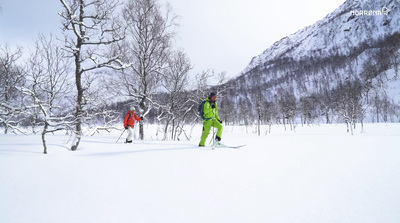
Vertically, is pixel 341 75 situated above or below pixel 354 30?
below

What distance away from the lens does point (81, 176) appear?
2.86 metres

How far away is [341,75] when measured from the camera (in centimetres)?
8706

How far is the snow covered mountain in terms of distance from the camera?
183ft

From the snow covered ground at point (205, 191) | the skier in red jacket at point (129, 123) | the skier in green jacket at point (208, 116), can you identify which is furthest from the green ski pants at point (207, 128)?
the skier in red jacket at point (129, 123)

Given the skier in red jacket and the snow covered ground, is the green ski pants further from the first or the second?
the skier in red jacket

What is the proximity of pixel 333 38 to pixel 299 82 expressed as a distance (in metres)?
74.9

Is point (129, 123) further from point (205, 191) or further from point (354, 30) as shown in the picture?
point (354, 30)

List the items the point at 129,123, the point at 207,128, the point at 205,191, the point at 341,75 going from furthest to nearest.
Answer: the point at 341,75 → the point at 129,123 → the point at 207,128 → the point at 205,191

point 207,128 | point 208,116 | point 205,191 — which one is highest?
point 208,116

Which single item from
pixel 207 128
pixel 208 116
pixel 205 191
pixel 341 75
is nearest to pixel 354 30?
pixel 341 75

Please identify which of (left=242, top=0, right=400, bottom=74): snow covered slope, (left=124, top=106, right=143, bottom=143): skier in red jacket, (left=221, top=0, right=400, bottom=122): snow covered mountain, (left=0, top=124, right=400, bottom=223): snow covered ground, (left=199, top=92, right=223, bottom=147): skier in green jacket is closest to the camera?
(left=0, top=124, right=400, bottom=223): snow covered ground

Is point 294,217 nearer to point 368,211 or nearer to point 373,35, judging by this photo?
point 368,211

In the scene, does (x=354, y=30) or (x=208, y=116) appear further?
(x=354, y=30)

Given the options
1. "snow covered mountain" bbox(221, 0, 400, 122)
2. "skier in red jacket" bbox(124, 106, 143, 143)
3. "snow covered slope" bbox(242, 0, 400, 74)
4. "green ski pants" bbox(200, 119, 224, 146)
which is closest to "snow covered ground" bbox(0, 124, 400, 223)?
"green ski pants" bbox(200, 119, 224, 146)
